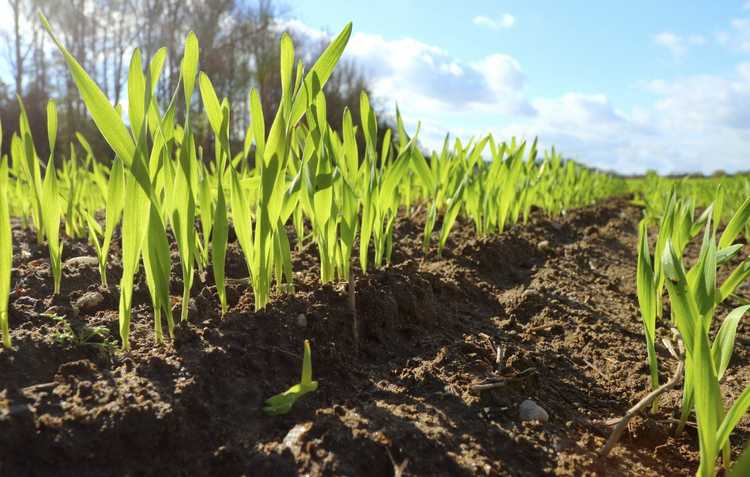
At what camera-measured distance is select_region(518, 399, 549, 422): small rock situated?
0.91 m

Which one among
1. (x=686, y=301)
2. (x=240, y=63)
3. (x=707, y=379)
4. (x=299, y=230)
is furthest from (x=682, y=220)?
(x=240, y=63)

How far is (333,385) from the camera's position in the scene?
97 centimetres

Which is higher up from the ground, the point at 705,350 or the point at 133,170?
the point at 133,170

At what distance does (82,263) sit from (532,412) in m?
1.29

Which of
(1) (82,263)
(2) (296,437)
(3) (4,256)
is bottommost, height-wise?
(2) (296,437)

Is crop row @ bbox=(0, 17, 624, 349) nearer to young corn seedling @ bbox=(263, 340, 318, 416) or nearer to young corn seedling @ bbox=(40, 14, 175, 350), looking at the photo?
young corn seedling @ bbox=(40, 14, 175, 350)

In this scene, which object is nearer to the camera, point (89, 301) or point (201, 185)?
point (201, 185)

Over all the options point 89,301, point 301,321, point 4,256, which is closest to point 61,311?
point 89,301

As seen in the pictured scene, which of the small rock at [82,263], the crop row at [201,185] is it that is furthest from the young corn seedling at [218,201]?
the small rock at [82,263]

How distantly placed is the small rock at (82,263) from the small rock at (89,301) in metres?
0.27

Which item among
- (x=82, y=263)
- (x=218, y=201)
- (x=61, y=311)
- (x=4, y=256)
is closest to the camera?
(x=4, y=256)

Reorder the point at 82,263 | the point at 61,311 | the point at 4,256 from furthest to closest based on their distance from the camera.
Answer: the point at 82,263, the point at 61,311, the point at 4,256

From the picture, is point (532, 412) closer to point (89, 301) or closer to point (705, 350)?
point (705, 350)

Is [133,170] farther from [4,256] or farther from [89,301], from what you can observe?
[89,301]
